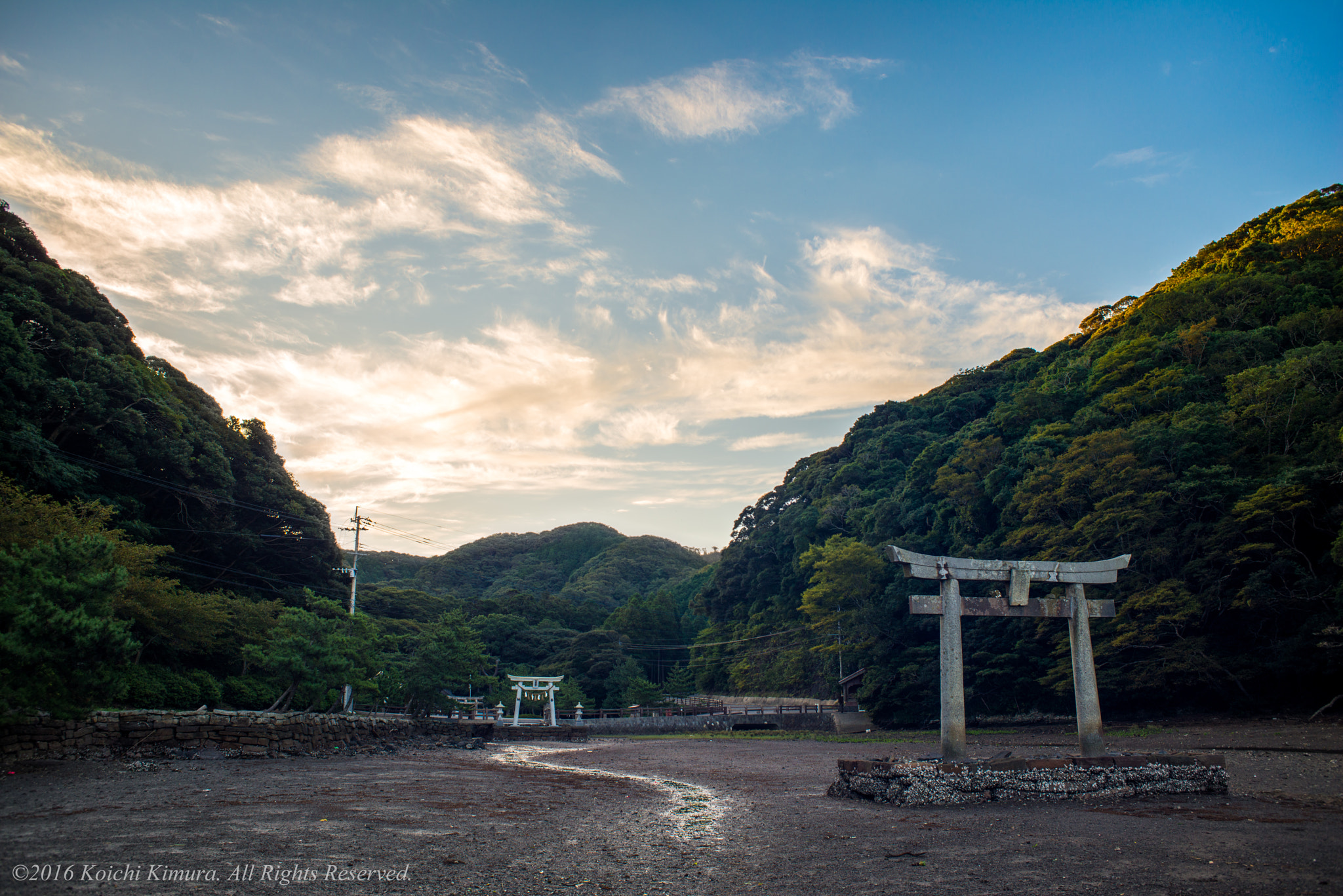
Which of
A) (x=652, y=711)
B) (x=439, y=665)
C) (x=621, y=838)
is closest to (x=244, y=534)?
(x=439, y=665)

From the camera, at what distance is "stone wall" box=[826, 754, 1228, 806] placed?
8484mm

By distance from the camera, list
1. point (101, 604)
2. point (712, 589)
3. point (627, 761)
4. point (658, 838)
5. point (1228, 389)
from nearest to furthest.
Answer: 1. point (658, 838)
2. point (101, 604)
3. point (627, 761)
4. point (1228, 389)
5. point (712, 589)

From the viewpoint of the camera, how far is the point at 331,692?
22547 millimetres

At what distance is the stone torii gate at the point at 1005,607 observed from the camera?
9469 mm

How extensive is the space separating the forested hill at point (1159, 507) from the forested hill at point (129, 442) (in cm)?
2506

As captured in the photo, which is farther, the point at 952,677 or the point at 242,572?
the point at 242,572

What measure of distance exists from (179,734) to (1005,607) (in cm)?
1582

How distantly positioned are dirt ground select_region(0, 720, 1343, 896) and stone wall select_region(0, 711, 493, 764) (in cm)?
69

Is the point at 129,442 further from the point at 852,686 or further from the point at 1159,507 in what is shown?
the point at 1159,507

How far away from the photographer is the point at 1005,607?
33.9ft

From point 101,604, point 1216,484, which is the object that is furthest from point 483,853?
point 1216,484

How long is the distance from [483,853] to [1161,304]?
39956 mm

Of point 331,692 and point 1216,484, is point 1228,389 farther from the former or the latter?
point 331,692

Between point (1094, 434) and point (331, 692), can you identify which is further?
point (1094, 434)
